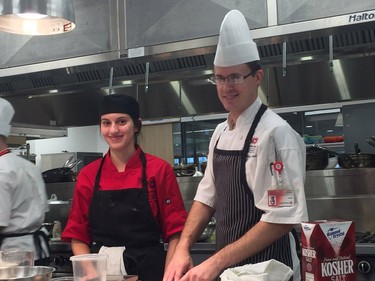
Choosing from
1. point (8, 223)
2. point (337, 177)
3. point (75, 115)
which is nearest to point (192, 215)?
point (8, 223)

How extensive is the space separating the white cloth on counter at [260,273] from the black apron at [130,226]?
763mm

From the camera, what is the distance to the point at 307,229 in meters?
1.12

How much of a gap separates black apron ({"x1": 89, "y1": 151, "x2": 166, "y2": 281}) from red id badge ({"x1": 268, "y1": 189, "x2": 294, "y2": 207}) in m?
0.62

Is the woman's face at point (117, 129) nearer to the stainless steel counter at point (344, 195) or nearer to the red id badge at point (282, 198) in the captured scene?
the red id badge at point (282, 198)

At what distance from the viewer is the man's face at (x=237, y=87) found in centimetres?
160

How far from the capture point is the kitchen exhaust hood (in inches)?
109

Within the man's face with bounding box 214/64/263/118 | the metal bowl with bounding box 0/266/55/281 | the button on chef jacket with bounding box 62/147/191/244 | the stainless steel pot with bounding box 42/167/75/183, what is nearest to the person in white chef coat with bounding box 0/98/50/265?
the button on chef jacket with bounding box 62/147/191/244

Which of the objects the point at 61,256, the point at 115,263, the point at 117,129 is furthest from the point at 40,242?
the point at 117,129

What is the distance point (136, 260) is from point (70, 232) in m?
0.29

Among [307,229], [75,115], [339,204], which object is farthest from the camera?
[75,115]

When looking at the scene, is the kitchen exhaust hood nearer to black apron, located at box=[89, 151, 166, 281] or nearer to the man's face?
the man's face

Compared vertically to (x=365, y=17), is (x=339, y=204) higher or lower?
lower

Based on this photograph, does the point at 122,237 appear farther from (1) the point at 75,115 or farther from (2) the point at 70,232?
(1) the point at 75,115

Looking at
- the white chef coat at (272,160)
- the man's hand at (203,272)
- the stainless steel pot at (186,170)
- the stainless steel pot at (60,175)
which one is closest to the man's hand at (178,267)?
the man's hand at (203,272)
